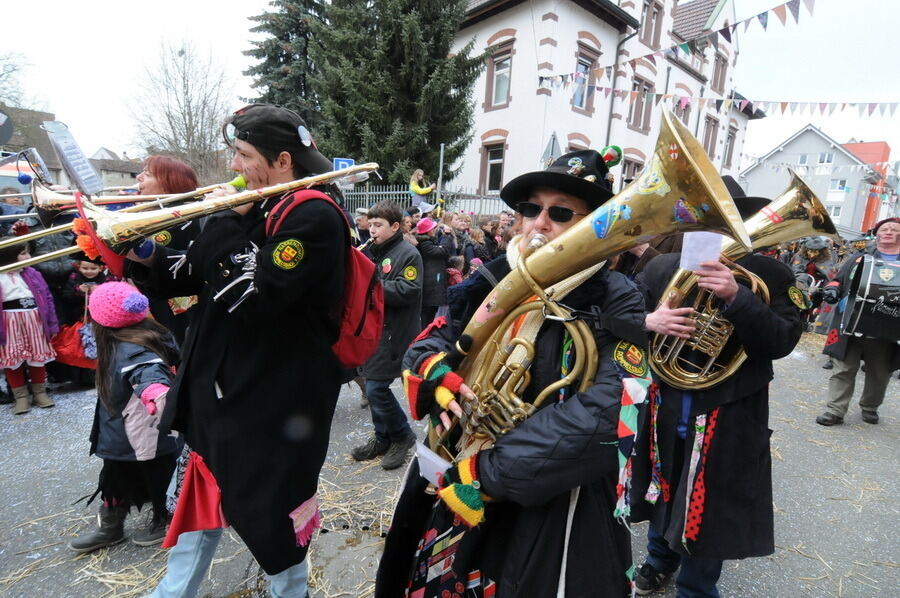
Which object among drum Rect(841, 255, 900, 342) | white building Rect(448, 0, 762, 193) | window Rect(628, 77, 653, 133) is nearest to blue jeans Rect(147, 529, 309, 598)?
drum Rect(841, 255, 900, 342)

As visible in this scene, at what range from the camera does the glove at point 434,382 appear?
1.58 m

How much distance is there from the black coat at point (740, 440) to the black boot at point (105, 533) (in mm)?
3225

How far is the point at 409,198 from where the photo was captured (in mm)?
12266

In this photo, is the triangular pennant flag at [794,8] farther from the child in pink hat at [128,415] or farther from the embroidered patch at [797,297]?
the child in pink hat at [128,415]

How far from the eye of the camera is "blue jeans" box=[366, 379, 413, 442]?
3.81 meters

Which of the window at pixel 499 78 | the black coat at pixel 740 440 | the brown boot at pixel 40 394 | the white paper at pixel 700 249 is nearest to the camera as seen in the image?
the white paper at pixel 700 249

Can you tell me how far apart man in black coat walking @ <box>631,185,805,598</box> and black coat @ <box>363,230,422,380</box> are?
2192 mm

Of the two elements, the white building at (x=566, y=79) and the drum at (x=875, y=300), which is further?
the white building at (x=566, y=79)

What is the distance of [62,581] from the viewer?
100 inches

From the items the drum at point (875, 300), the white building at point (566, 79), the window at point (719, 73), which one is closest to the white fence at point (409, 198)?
the white building at point (566, 79)

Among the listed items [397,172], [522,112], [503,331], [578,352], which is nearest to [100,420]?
[503,331]

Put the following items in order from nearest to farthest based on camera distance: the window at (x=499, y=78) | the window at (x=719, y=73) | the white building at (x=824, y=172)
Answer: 1. the window at (x=499, y=78)
2. the window at (x=719, y=73)
3. the white building at (x=824, y=172)

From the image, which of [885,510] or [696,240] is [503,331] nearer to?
[696,240]

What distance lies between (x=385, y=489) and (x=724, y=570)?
91.8 inches
